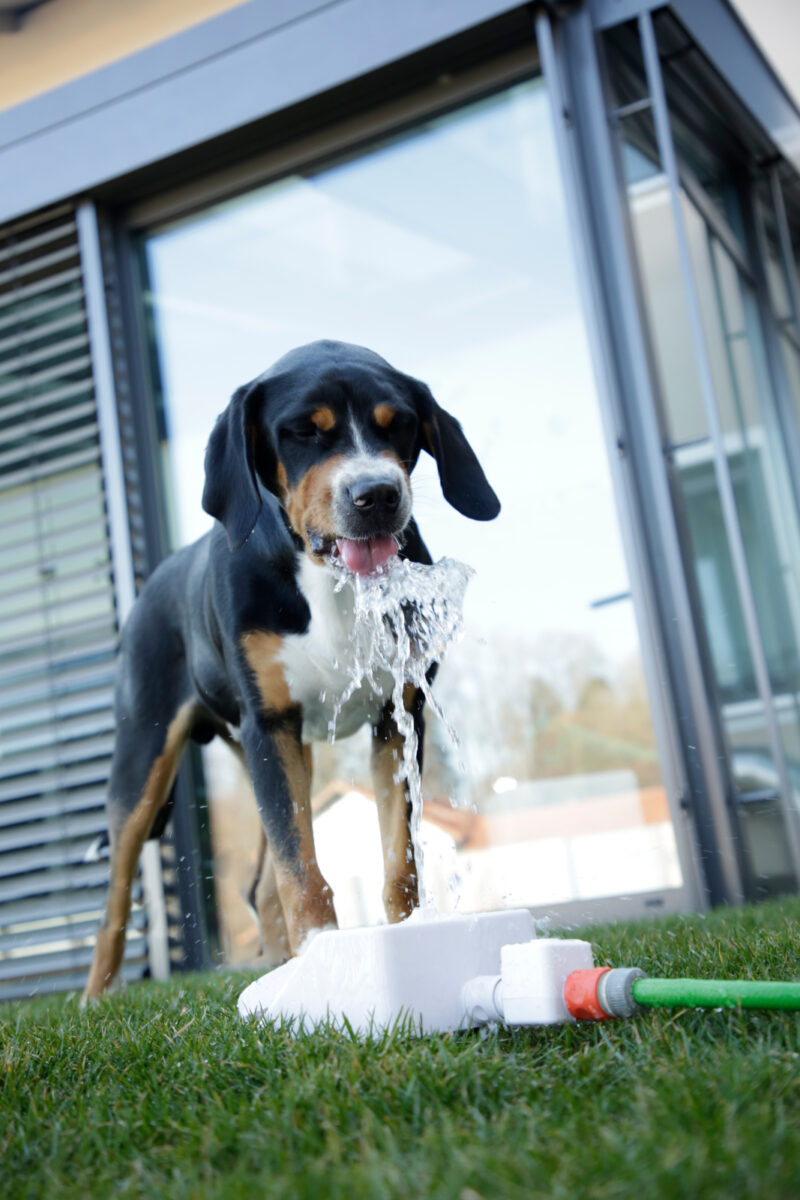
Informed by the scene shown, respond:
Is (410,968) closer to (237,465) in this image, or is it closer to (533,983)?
(533,983)

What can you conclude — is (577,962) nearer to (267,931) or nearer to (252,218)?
(267,931)

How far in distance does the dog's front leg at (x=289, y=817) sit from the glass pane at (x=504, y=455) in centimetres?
158

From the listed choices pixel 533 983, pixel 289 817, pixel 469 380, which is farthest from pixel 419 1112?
pixel 469 380

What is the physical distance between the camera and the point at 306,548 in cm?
263

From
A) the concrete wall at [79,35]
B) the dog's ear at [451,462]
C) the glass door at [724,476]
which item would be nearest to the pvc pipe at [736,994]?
the dog's ear at [451,462]

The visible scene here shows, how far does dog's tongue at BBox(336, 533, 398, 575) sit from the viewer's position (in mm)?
2467

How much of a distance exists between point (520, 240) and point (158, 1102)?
4359mm

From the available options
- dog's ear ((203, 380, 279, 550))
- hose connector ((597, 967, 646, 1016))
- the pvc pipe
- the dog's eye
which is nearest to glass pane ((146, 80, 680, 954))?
dog's ear ((203, 380, 279, 550))

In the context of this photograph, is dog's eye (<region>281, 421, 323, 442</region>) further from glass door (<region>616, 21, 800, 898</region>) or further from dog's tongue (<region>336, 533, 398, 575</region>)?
glass door (<region>616, 21, 800, 898</region>)

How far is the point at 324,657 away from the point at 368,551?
1.08ft

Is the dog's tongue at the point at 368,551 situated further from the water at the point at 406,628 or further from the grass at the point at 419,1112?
the grass at the point at 419,1112

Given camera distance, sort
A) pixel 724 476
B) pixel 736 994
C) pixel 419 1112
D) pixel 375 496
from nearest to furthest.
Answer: pixel 419 1112
pixel 736 994
pixel 375 496
pixel 724 476

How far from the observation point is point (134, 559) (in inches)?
221

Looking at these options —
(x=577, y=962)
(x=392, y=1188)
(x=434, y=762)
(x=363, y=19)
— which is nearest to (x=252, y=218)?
(x=363, y=19)
